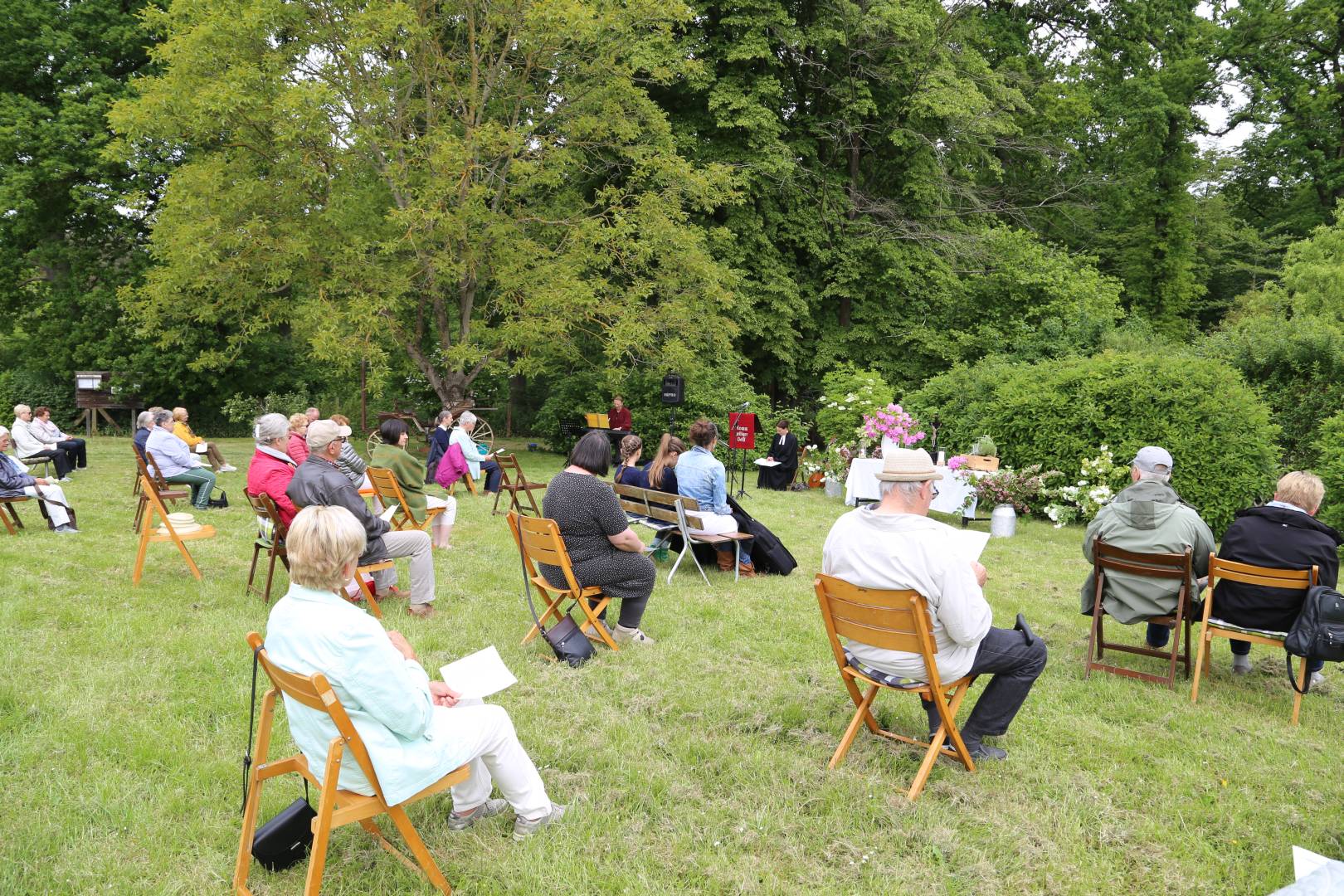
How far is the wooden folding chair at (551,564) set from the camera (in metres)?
4.85

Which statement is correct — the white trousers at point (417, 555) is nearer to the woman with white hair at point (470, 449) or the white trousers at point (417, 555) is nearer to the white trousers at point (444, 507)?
the white trousers at point (444, 507)

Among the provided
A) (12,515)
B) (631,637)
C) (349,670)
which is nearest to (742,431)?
(631,637)

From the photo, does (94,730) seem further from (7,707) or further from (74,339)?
(74,339)

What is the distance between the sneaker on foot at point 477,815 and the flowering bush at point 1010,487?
8.72 metres

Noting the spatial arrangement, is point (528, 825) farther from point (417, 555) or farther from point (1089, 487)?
point (1089, 487)

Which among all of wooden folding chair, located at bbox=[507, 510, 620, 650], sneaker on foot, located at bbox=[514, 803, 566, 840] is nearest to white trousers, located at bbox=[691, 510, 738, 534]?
wooden folding chair, located at bbox=[507, 510, 620, 650]

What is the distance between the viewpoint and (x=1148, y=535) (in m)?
4.97

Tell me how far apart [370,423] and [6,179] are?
430 inches

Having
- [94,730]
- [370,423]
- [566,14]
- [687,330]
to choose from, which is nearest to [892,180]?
[687,330]

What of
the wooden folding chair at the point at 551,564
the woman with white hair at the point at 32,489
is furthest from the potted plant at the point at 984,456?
the woman with white hair at the point at 32,489

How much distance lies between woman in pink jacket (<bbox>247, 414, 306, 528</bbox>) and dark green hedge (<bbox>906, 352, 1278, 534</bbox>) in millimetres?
9677

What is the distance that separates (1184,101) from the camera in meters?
24.4

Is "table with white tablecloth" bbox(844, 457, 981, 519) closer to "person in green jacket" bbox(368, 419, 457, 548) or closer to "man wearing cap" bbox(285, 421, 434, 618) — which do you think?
"person in green jacket" bbox(368, 419, 457, 548)

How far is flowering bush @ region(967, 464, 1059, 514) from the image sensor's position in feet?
34.8
